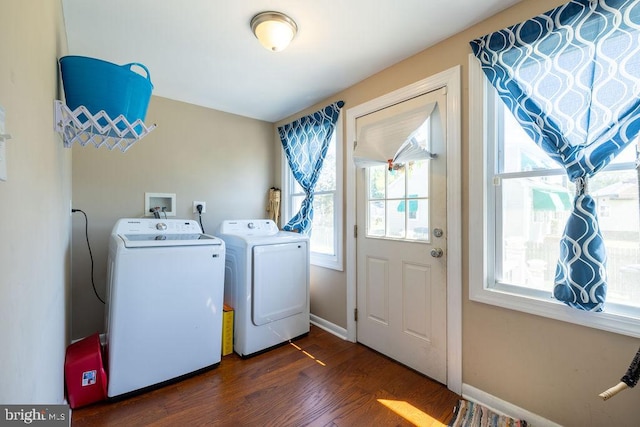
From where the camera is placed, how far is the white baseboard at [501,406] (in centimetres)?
146

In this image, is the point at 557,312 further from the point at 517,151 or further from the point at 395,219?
the point at 395,219

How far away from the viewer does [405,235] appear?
211 cm

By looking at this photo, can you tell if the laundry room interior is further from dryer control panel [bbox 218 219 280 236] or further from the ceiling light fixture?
dryer control panel [bbox 218 219 280 236]

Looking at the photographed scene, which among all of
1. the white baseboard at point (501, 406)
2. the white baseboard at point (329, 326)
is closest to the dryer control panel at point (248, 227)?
the white baseboard at point (329, 326)

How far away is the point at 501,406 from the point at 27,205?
2.30m

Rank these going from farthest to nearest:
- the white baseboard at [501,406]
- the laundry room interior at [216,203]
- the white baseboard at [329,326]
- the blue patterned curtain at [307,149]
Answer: the blue patterned curtain at [307,149], the white baseboard at [329,326], the white baseboard at [501,406], the laundry room interior at [216,203]

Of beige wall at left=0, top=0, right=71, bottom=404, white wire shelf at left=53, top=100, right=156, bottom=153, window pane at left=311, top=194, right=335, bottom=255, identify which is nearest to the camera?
beige wall at left=0, top=0, right=71, bottom=404

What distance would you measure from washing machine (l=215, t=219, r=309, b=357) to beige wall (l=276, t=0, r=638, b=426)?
53.3 inches

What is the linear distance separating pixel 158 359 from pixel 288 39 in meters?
2.19

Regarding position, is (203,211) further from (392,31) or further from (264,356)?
(392,31)

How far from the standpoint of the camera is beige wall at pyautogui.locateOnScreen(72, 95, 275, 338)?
233cm

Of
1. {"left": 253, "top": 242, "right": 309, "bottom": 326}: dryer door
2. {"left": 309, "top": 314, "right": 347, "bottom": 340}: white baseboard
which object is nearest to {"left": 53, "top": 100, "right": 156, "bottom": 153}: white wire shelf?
{"left": 253, "top": 242, "right": 309, "bottom": 326}: dryer door

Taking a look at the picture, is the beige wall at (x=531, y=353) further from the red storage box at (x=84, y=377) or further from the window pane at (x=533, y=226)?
the red storage box at (x=84, y=377)

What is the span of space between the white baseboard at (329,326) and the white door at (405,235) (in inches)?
7.4
